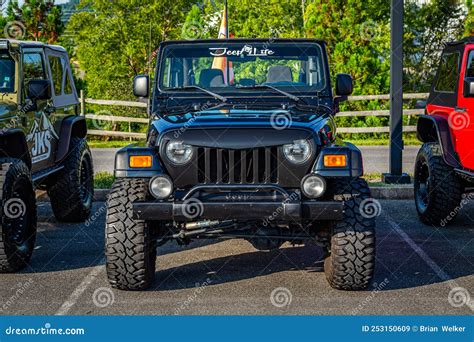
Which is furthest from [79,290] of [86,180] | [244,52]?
[86,180]

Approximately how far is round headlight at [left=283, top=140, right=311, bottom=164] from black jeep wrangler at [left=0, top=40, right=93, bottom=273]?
2.44 metres

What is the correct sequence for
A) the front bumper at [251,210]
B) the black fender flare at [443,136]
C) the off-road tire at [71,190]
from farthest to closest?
1. the off-road tire at [71,190]
2. the black fender flare at [443,136]
3. the front bumper at [251,210]

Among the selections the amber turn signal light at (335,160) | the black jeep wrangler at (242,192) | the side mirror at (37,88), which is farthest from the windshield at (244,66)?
the amber turn signal light at (335,160)

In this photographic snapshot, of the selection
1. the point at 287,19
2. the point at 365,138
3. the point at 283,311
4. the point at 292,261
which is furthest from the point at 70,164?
the point at 287,19

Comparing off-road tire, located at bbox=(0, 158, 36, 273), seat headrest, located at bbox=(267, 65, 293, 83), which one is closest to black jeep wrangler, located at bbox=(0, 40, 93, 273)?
off-road tire, located at bbox=(0, 158, 36, 273)

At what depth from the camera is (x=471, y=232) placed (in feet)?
29.3

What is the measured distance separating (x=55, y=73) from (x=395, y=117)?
16.1 feet

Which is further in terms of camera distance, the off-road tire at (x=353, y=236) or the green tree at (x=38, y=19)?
the green tree at (x=38, y=19)

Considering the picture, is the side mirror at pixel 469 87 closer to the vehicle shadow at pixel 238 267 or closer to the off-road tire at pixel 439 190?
the off-road tire at pixel 439 190

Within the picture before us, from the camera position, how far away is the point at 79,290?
6.53 m

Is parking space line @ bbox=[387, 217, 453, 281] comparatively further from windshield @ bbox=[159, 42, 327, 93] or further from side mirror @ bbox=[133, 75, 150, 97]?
side mirror @ bbox=[133, 75, 150, 97]

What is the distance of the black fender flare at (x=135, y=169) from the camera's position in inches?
243

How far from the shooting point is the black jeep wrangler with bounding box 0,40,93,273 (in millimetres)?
7184

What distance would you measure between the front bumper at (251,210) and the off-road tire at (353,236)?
30 cm
